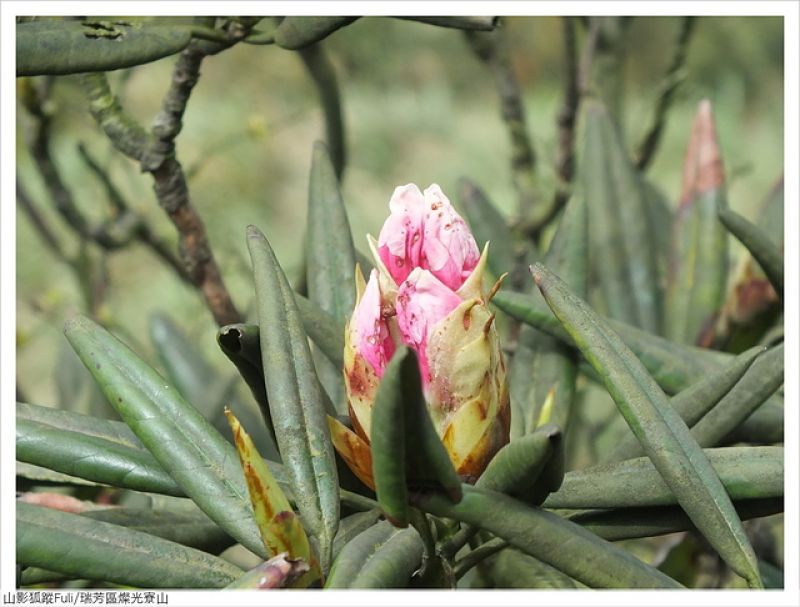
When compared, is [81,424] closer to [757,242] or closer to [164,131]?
[164,131]

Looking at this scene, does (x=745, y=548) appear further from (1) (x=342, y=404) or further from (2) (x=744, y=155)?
(2) (x=744, y=155)

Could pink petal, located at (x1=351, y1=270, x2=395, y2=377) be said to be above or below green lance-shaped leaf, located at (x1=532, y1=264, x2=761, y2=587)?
above

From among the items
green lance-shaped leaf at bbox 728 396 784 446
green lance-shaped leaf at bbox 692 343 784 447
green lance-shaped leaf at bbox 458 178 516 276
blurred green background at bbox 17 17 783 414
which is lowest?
green lance-shaped leaf at bbox 728 396 784 446

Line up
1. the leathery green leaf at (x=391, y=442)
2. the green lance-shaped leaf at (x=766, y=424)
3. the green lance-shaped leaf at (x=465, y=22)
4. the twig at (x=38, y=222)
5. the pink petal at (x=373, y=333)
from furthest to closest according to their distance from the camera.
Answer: the twig at (x=38, y=222), the green lance-shaped leaf at (x=766, y=424), the green lance-shaped leaf at (x=465, y=22), the pink petal at (x=373, y=333), the leathery green leaf at (x=391, y=442)

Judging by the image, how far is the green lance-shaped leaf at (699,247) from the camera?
0.95 meters

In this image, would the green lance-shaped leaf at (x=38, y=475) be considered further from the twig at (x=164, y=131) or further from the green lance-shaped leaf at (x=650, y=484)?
the green lance-shaped leaf at (x=650, y=484)

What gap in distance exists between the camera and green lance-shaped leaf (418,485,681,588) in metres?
0.48

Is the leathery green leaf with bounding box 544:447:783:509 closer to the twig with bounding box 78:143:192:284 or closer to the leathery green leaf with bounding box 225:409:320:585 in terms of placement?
the leathery green leaf with bounding box 225:409:320:585

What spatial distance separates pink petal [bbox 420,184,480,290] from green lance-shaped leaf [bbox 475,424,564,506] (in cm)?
10

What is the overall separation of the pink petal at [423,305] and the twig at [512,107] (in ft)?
2.16

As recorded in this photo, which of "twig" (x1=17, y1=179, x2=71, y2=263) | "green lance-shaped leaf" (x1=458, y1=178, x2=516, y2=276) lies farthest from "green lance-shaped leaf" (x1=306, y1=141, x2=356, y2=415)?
"twig" (x1=17, y1=179, x2=71, y2=263)

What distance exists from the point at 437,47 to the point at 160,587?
290 cm

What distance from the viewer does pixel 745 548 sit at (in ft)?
1.64

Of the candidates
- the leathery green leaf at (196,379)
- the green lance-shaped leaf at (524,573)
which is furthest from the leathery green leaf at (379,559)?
the leathery green leaf at (196,379)
